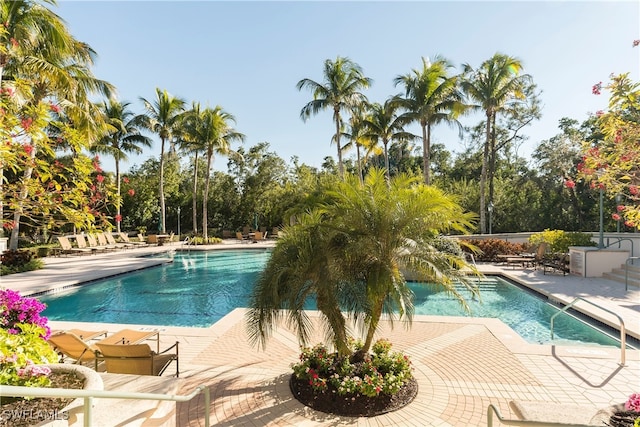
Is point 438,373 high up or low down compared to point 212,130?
down

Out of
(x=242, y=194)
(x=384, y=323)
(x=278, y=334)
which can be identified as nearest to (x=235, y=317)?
(x=278, y=334)

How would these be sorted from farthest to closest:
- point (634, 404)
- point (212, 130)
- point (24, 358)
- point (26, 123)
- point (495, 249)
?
point (212, 130) → point (495, 249) → point (26, 123) → point (634, 404) → point (24, 358)

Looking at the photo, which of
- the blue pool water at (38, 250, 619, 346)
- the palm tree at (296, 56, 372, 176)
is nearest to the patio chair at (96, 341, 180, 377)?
the blue pool water at (38, 250, 619, 346)

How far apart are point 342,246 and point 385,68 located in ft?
62.5

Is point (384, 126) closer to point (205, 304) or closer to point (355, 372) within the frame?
point (205, 304)

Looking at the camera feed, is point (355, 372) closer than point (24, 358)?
No

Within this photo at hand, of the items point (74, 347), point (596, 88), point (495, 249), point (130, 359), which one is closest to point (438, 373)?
point (596, 88)

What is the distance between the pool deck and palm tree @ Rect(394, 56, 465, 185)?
1384 centimetres

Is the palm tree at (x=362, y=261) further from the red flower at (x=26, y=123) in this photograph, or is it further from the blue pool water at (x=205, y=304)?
the red flower at (x=26, y=123)

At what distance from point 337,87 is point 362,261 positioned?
1932 centimetres

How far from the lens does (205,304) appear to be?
11492mm

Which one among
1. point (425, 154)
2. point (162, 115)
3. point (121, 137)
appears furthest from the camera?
point (121, 137)

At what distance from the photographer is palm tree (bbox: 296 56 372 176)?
72.8 ft

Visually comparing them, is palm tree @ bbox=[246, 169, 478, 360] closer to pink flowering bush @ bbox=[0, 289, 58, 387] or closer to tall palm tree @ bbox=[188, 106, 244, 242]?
pink flowering bush @ bbox=[0, 289, 58, 387]
